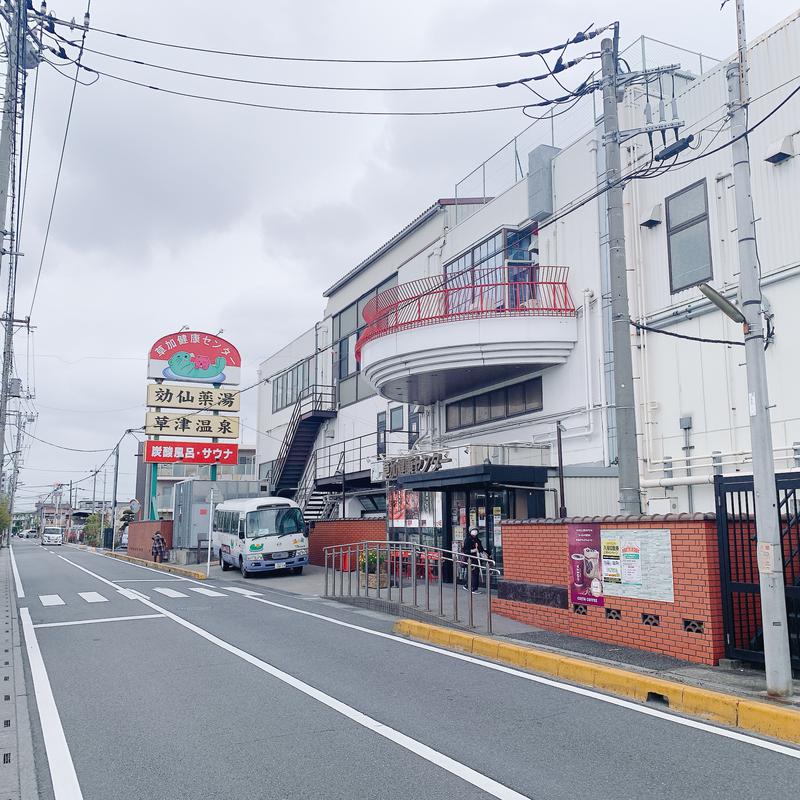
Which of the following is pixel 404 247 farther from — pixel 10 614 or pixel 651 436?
pixel 10 614

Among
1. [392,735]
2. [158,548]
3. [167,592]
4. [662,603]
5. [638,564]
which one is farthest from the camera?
[158,548]

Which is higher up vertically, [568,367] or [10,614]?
[568,367]

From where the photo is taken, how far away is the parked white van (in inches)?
954

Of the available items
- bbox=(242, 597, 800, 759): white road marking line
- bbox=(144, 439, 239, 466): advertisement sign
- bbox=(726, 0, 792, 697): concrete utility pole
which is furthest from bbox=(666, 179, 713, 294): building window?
bbox=(144, 439, 239, 466): advertisement sign

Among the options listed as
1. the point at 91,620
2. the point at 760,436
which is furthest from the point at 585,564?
the point at 91,620

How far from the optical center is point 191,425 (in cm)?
3666

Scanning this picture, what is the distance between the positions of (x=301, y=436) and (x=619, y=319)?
24961 millimetres

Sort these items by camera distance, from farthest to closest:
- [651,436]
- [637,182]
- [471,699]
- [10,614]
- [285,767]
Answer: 1. [637,182]
2. [651,436]
3. [10,614]
4. [471,699]
5. [285,767]

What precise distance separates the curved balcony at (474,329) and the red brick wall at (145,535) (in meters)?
21.0

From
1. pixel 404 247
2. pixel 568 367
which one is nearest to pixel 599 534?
pixel 568 367

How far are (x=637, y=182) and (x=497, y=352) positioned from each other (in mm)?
5011

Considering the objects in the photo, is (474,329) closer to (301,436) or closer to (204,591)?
(204,591)

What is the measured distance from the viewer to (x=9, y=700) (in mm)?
7762

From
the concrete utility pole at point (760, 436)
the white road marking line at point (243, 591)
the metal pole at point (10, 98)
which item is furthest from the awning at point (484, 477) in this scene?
the metal pole at point (10, 98)
